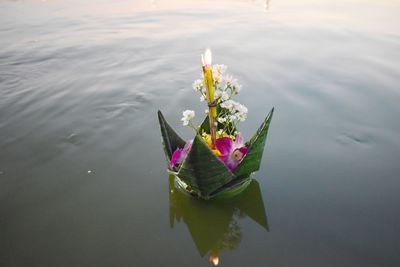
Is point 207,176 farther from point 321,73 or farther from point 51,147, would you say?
point 321,73

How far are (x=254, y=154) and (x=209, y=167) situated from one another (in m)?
0.31

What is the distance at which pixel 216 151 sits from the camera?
189 cm

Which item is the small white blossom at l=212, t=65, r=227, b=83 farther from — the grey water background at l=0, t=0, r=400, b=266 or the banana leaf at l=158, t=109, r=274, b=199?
the grey water background at l=0, t=0, r=400, b=266

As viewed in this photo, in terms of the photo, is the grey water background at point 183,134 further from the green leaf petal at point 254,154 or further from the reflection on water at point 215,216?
the green leaf petal at point 254,154

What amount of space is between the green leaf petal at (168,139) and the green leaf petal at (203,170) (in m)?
0.25

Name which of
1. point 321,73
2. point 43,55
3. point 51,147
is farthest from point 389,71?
point 43,55

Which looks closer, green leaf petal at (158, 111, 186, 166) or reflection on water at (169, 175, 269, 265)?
reflection on water at (169, 175, 269, 265)

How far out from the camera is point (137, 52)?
5.19m

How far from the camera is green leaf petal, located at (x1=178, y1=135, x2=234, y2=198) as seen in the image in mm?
1647

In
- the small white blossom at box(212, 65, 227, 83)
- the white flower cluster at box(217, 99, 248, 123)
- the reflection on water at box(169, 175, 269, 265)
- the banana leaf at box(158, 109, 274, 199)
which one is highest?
the small white blossom at box(212, 65, 227, 83)

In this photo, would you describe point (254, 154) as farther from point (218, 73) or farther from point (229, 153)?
point (218, 73)

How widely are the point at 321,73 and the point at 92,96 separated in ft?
9.41

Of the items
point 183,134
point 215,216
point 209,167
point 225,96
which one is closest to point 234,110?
point 225,96

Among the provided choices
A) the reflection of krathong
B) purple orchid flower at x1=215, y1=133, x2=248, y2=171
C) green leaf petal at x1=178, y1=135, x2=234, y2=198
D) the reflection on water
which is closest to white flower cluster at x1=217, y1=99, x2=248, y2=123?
the reflection of krathong
